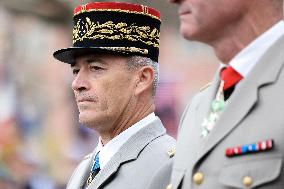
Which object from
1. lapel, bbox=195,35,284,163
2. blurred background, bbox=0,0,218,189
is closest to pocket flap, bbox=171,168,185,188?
lapel, bbox=195,35,284,163

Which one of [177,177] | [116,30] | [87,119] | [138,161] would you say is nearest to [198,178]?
[177,177]

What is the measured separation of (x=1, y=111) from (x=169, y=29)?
1.80 metres

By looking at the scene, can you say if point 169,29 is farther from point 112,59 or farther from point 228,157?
point 228,157

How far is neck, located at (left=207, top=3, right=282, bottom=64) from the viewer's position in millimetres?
2354

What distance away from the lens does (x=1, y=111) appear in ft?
26.3

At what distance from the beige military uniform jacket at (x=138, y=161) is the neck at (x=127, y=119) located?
2.9 inches

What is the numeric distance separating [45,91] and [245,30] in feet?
19.7

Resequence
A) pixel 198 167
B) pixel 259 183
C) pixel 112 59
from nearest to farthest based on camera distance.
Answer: pixel 259 183, pixel 198 167, pixel 112 59

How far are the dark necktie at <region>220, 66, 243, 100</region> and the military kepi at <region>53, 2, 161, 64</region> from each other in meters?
1.17

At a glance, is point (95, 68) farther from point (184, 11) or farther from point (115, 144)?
point (184, 11)

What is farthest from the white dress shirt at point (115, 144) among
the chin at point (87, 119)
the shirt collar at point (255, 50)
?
the shirt collar at point (255, 50)

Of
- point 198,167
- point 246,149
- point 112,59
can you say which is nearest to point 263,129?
point 246,149

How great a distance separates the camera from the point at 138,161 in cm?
333

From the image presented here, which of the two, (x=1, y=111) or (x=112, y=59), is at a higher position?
(x=112, y=59)
